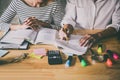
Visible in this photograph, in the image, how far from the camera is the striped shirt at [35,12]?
6.08 feet

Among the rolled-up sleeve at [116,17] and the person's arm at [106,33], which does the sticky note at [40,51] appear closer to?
the person's arm at [106,33]

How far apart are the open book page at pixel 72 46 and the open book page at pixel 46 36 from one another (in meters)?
0.06

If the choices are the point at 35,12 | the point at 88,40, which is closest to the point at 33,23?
the point at 35,12

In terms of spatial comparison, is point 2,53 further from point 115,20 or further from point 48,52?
point 115,20

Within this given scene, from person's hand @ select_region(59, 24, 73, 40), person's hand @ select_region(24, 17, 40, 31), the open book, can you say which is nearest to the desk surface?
the open book

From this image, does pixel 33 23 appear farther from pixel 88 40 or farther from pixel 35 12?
pixel 88 40

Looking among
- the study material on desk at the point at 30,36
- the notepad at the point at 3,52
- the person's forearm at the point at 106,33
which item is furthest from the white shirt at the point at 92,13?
the notepad at the point at 3,52

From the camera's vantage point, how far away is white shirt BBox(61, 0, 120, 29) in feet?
5.73

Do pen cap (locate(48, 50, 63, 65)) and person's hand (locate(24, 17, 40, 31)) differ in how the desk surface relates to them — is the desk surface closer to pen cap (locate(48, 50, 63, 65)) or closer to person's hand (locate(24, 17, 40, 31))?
pen cap (locate(48, 50, 63, 65))

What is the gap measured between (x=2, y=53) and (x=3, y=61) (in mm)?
93

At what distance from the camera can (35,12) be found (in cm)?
185

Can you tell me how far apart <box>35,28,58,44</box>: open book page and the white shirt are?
0.30 metres

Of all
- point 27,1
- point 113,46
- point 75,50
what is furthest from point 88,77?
point 27,1

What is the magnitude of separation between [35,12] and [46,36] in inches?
21.4
